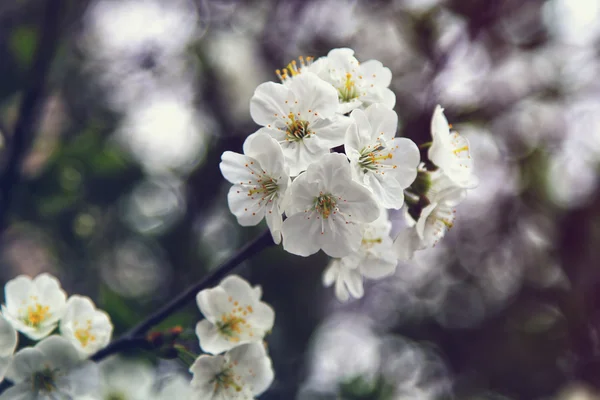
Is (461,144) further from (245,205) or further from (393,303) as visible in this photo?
(393,303)

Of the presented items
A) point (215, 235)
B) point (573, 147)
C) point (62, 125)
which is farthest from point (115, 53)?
point (573, 147)

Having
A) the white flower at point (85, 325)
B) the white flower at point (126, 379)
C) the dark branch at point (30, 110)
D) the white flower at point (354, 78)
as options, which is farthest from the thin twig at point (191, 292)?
the dark branch at point (30, 110)

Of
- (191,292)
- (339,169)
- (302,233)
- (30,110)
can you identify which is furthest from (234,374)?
(30,110)

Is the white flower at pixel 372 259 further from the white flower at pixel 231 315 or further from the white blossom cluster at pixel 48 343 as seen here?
the white blossom cluster at pixel 48 343

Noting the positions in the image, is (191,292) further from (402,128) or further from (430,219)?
(402,128)

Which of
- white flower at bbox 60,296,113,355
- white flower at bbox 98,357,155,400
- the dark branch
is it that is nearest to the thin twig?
white flower at bbox 60,296,113,355

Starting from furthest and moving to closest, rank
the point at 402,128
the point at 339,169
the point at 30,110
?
the point at 402,128
the point at 30,110
the point at 339,169
